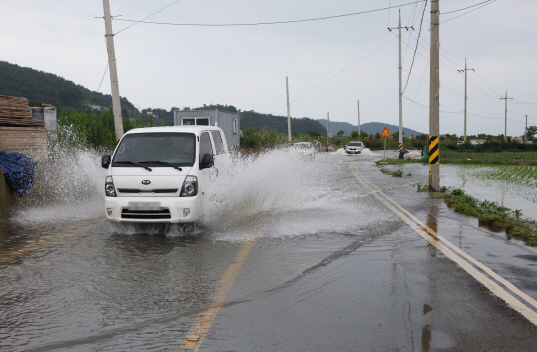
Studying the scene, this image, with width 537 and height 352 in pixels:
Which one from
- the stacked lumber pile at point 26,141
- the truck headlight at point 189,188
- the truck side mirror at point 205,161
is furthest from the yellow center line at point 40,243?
the stacked lumber pile at point 26,141

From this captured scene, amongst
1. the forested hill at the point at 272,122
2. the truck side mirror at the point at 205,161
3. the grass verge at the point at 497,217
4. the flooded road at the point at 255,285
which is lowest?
the grass verge at the point at 497,217

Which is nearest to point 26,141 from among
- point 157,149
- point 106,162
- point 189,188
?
point 106,162

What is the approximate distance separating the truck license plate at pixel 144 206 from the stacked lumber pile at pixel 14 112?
666 cm

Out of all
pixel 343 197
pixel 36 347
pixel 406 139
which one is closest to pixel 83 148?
pixel 343 197

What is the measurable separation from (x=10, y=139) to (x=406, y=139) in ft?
254

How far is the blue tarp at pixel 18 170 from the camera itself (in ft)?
40.6

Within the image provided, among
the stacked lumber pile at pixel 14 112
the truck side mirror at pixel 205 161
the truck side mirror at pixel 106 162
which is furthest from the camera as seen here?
the stacked lumber pile at pixel 14 112

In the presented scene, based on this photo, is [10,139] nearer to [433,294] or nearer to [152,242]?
[152,242]

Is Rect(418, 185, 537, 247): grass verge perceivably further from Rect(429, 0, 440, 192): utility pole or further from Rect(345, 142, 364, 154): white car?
Rect(345, 142, 364, 154): white car

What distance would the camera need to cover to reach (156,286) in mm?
5582

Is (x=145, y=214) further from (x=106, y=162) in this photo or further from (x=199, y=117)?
(x=199, y=117)

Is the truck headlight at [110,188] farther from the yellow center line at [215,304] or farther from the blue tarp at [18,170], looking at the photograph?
the blue tarp at [18,170]

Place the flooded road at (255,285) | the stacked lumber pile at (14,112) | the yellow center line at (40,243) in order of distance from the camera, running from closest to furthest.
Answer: the flooded road at (255,285)
the yellow center line at (40,243)
the stacked lumber pile at (14,112)

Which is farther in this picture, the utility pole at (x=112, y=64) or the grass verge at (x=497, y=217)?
the utility pole at (x=112, y=64)
